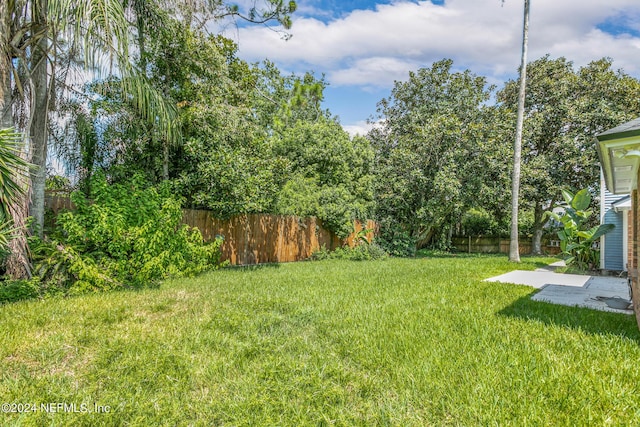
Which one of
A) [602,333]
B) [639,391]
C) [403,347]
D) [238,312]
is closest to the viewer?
[639,391]

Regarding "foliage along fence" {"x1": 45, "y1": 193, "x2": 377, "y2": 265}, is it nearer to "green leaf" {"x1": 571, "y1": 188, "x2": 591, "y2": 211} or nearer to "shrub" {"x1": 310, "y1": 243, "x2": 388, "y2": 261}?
"shrub" {"x1": 310, "y1": 243, "x2": 388, "y2": 261}

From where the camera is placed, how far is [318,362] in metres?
2.96

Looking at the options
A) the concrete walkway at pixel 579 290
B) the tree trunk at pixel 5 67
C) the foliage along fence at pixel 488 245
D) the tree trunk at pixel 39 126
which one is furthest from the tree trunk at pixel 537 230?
the tree trunk at pixel 5 67

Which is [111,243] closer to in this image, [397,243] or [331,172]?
[331,172]

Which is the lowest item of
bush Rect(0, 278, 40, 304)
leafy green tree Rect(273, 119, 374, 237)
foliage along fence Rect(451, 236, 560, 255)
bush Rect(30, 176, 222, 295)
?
foliage along fence Rect(451, 236, 560, 255)

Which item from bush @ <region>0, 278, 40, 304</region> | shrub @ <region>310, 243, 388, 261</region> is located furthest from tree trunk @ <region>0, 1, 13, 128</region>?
shrub @ <region>310, 243, 388, 261</region>

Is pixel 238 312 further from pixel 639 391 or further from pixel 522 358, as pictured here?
pixel 639 391

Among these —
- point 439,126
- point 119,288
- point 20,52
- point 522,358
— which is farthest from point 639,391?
point 439,126

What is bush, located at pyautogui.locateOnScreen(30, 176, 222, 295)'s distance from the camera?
548cm

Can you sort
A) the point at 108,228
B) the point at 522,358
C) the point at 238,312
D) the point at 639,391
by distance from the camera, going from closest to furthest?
the point at 639,391, the point at 522,358, the point at 238,312, the point at 108,228

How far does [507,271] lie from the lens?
925 cm

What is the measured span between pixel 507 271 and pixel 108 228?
9.69 meters

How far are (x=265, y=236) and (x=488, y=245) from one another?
14631 millimetres

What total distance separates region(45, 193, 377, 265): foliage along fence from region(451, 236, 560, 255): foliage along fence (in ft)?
29.0
